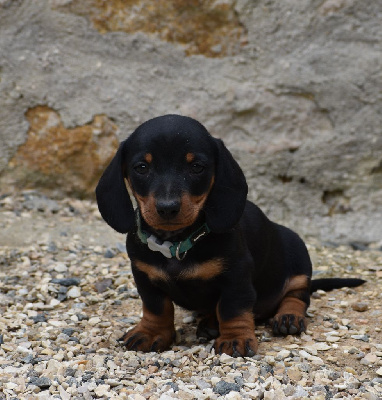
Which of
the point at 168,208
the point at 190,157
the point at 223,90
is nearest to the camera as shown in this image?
the point at 168,208

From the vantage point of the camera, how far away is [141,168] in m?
3.72

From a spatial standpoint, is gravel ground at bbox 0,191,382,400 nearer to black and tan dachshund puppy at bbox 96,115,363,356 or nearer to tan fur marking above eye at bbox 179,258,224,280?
black and tan dachshund puppy at bbox 96,115,363,356

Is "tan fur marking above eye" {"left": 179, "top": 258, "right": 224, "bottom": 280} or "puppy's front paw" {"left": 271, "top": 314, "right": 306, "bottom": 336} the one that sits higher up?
"tan fur marking above eye" {"left": 179, "top": 258, "right": 224, "bottom": 280}

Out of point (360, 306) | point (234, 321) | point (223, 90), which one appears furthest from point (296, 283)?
point (223, 90)

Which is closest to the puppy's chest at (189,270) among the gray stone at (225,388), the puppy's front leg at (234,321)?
the puppy's front leg at (234,321)

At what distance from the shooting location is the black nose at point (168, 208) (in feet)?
11.3

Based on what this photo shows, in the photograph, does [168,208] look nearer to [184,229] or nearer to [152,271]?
[184,229]

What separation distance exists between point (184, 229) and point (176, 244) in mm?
107

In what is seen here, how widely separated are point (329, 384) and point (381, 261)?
2.49 m

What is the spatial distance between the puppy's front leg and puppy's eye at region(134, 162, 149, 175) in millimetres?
821

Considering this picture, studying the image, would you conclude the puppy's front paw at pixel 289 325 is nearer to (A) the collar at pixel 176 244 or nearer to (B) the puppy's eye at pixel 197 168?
(A) the collar at pixel 176 244

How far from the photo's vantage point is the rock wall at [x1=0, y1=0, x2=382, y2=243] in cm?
619

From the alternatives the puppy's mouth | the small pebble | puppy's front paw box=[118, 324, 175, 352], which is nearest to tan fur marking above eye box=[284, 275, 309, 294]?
the small pebble

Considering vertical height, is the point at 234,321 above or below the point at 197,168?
below
